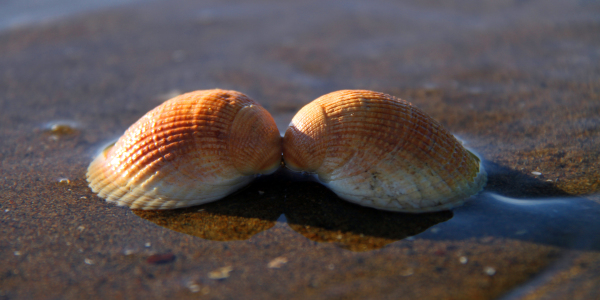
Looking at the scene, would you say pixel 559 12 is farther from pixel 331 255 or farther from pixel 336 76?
pixel 331 255

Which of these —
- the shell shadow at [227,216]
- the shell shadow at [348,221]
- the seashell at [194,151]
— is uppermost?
the seashell at [194,151]

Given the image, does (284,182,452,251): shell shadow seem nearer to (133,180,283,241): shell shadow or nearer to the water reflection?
the water reflection

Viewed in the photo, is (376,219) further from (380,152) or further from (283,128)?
(283,128)

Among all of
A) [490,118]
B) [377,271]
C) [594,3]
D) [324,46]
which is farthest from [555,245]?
[594,3]

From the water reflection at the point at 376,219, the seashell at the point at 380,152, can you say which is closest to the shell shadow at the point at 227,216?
the water reflection at the point at 376,219

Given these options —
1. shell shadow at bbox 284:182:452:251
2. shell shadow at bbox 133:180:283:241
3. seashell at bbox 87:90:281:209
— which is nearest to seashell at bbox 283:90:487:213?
shell shadow at bbox 284:182:452:251

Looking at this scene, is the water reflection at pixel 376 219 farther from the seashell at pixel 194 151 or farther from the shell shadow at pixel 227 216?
the seashell at pixel 194 151
